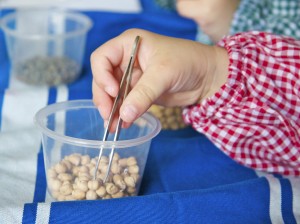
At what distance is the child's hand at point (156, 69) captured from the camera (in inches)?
17.6

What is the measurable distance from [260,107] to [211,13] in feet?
0.93

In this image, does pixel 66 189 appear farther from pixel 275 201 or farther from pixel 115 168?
pixel 275 201

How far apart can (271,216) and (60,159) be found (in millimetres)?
197

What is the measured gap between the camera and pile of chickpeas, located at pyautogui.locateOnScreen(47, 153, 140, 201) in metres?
0.44

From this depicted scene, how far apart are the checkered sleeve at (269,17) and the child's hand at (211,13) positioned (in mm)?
14

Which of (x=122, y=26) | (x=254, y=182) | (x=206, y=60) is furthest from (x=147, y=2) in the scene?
(x=254, y=182)

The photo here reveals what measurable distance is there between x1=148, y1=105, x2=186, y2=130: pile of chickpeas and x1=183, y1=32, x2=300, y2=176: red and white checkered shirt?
0.07 metres

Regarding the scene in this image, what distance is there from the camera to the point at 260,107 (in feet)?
1.67

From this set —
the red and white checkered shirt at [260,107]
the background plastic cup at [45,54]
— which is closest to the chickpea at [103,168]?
the red and white checkered shirt at [260,107]

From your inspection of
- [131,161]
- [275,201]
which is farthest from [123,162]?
[275,201]

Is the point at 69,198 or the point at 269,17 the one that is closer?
the point at 69,198

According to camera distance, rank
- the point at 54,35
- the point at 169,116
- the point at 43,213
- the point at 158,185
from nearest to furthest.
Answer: the point at 43,213, the point at 158,185, the point at 169,116, the point at 54,35

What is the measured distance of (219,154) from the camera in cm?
56

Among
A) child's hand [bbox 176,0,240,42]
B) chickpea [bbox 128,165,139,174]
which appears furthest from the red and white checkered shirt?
child's hand [bbox 176,0,240,42]
